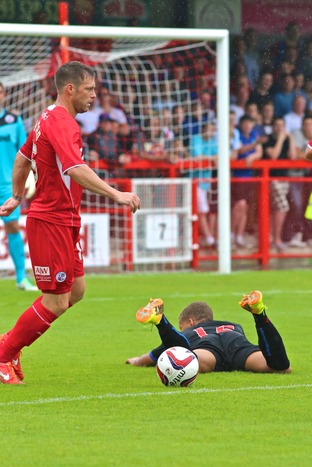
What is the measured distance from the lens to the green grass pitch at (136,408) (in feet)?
17.8

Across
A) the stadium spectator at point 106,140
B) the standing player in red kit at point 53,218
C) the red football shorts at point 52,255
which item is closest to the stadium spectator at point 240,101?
the stadium spectator at point 106,140

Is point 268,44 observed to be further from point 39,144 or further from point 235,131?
point 39,144

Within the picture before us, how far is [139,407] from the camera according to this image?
6.65 m

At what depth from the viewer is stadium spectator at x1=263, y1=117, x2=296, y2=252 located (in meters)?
17.8

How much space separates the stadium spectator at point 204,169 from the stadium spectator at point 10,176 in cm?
421

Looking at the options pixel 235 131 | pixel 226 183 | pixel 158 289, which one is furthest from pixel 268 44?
pixel 158 289

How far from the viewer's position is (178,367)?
287 inches

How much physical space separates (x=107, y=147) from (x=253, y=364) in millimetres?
10317

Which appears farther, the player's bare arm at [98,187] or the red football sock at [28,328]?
the red football sock at [28,328]

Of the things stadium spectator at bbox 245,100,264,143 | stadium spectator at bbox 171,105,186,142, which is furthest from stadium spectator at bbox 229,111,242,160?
stadium spectator at bbox 171,105,186,142

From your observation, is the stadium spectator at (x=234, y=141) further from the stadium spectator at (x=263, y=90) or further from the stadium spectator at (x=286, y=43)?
the stadium spectator at (x=286, y=43)

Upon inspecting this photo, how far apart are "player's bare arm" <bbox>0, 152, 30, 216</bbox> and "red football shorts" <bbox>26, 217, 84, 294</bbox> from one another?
0.41m

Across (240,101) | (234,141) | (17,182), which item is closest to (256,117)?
(240,101)

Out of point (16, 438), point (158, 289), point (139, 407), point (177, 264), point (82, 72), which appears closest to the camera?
point (16, 438)
